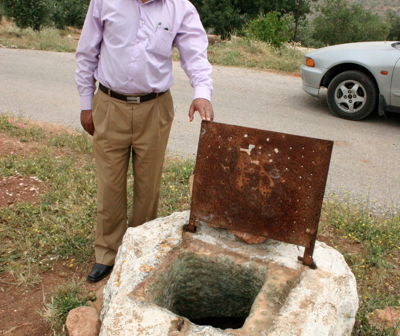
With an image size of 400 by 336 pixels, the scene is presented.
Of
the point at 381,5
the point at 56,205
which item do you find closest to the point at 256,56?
the point at 56,205

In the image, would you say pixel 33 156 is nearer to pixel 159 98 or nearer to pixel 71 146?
pixel 71 146

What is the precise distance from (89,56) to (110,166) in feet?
2.25

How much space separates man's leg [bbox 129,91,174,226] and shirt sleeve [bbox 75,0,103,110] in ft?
1.26

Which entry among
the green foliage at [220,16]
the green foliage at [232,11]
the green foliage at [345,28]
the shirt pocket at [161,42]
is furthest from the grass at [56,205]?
the green foliage at [345,28]

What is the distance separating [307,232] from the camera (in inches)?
84.0

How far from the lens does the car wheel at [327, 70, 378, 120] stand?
600cm

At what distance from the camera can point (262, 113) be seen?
6.53 meters

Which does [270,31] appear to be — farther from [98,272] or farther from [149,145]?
[98,272]

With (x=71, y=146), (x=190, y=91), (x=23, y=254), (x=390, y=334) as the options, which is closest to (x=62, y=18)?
(x=190, y=91)

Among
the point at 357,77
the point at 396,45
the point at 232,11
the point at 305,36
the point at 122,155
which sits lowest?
the point at 122,155

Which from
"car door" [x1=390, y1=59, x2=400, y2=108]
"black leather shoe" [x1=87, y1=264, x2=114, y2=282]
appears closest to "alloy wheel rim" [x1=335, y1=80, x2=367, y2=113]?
"car door" [x1=390, y1=59, x2=400, y2=108]

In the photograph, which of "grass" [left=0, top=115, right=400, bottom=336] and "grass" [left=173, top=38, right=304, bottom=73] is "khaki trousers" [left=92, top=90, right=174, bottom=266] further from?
"grass" [left=173, top=38, right=304, bottom=73]

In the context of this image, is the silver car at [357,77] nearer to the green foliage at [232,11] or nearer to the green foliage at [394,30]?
the green foliage at [232,11]

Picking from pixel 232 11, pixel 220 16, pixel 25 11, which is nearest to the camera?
pixel 25 11
